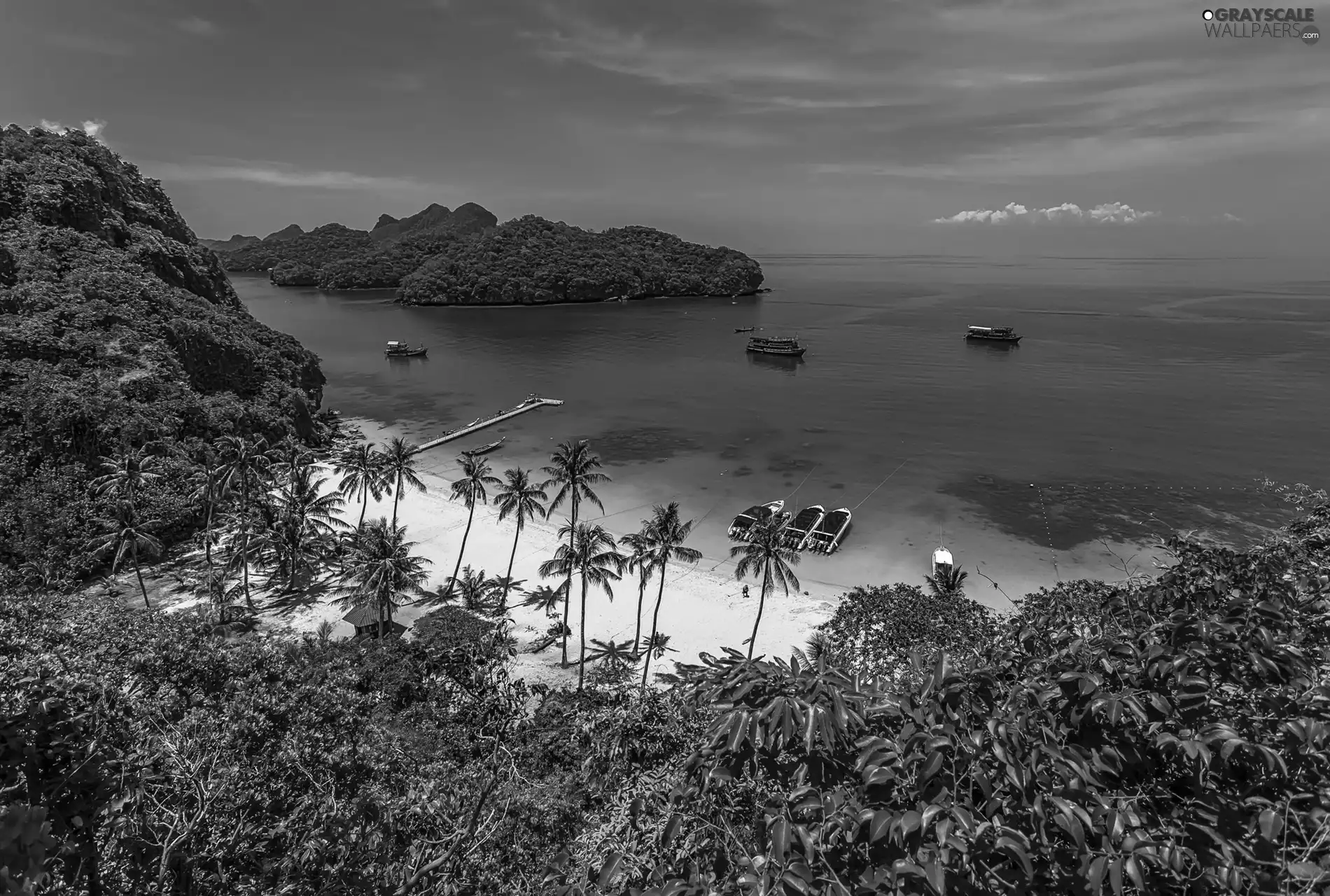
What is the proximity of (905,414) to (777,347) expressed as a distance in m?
36.7

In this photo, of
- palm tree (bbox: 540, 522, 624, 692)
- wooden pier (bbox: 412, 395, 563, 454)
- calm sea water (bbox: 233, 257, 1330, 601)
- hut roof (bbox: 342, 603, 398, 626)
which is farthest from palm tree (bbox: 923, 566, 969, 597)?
wooden pier (bbox: 412, 395, 563, 454)

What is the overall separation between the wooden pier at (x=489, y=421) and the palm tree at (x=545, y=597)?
25.1 m

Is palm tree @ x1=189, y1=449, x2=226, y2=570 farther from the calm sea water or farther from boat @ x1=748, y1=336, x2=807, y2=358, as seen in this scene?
boat @ x1=748, y1=336, x2=807, y2=358

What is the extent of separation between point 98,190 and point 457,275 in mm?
119843

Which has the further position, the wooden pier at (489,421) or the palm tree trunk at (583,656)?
the wooden pier at (489,421)

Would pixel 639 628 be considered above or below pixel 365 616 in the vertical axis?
below

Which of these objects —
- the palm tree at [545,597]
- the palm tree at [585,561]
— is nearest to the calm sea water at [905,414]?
the palm tree at [545,597]

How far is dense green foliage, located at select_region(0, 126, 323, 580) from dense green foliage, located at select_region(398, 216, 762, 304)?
102812 millimetres

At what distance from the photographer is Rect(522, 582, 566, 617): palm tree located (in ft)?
103

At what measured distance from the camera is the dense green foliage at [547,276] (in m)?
170

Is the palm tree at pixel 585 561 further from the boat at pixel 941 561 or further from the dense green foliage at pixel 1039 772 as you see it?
the dense green foliage at pixel 1039 772

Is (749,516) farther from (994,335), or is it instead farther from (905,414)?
(994,335)

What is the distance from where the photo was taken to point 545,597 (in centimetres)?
3278

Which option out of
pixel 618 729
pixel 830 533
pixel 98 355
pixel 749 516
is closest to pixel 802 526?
pixel 830 533
